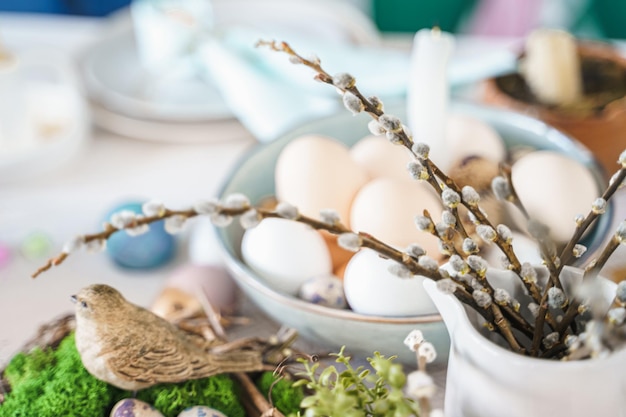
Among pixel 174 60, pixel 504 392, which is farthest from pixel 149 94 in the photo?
pixel 504 392

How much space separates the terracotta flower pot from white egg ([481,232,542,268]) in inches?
6.8

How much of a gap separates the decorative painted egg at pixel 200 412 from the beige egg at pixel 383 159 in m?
0.26

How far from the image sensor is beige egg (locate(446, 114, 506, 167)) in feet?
A: 2.05

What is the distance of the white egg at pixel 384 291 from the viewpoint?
0.48 m

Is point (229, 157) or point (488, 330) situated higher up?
point (488, 330)

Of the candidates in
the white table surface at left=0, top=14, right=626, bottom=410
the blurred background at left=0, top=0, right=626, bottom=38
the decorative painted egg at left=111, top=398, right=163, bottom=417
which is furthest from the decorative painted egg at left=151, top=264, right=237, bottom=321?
the blurred background at left=0, top=0, right=626, bottom=38

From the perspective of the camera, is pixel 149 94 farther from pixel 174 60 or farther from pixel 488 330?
pixel 488 330

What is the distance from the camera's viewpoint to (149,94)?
909 mm

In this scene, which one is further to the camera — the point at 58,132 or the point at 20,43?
the point at 20,43

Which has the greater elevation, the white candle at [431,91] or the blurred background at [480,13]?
the white candle at [431,91]

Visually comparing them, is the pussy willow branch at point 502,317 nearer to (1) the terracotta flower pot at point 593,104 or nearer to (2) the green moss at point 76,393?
(2) the green moss at point 76,393

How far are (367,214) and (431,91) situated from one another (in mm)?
116

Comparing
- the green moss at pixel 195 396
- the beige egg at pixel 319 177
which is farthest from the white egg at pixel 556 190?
the green moss at pixel 195 396

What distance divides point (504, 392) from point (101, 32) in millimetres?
894
